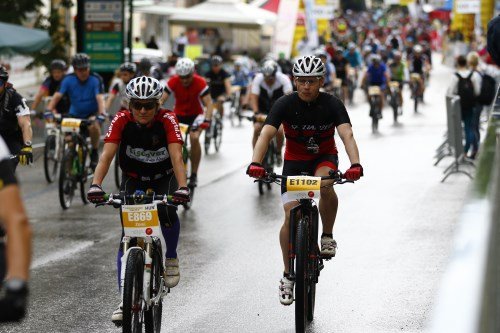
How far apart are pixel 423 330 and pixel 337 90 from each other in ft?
93.5

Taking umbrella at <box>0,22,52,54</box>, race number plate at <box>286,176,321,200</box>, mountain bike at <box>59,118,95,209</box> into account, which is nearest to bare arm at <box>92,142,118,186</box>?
race number plate at <box>286,176,321,200</box>

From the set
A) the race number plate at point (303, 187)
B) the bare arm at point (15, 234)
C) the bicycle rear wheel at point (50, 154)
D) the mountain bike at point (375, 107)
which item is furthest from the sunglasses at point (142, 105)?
the mountain bike at point (375, 107)

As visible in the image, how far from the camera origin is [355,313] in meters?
8.52

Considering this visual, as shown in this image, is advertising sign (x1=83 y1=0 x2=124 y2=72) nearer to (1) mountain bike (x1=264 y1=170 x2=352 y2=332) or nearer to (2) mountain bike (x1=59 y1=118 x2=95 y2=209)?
(2) mountain bike (x1=59 y1=118 x2=95 y2=209)

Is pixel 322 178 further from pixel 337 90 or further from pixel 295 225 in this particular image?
pixel 337 90

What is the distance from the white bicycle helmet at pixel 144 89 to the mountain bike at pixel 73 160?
728cm

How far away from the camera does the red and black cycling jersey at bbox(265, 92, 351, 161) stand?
8.26m

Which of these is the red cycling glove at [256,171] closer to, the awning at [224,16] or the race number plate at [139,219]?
the race number plate at [139,219]

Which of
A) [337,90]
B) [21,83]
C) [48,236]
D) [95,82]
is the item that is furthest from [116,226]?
[21,83]

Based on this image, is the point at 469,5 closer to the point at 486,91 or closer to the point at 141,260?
the point at 486,91

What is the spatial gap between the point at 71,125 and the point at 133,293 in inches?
352

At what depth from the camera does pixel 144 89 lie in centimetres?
746

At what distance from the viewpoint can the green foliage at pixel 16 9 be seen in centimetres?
2739

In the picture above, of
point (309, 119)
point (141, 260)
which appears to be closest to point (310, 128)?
point (309, 119)
